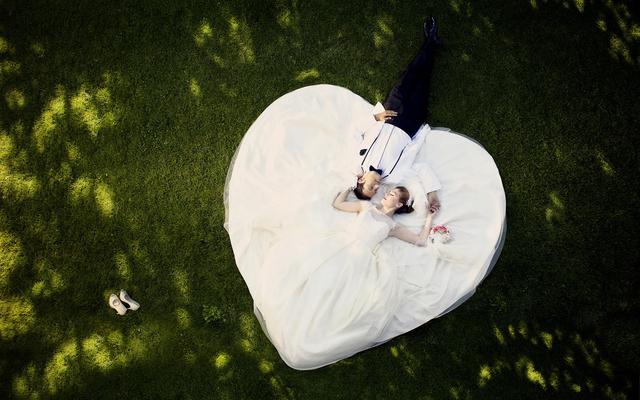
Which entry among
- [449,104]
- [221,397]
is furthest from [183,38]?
[221,397]

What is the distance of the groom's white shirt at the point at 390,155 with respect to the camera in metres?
5.56

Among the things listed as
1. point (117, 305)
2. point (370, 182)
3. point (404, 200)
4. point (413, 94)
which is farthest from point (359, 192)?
point (117, 305)

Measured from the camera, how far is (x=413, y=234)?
550 cm

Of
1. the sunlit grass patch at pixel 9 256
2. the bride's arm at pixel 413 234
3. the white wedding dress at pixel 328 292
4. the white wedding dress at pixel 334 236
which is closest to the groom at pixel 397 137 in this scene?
the white wedding dress at pixel 334 236

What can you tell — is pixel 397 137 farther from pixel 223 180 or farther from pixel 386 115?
pixel 223 180

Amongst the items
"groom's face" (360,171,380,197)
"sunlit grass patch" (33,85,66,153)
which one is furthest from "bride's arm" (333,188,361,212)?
"sunlit grass patch" (33,85,66,153)

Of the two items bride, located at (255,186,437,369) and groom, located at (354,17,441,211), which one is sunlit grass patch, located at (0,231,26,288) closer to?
bride, located at (255,186,437,369)

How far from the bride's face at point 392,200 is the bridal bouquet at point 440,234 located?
564mm

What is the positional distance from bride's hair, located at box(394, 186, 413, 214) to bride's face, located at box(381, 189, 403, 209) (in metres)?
0.05

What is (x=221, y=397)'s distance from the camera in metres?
5.89

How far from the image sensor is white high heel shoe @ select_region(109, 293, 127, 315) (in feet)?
19.1

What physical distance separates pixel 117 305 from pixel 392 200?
384cm

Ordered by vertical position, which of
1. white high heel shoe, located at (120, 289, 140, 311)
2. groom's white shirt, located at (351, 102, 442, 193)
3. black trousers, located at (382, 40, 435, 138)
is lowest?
white high heel shoe, located at (120, 289, 140, 311)

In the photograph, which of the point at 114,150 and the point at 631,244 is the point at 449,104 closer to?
the point at 631,244
